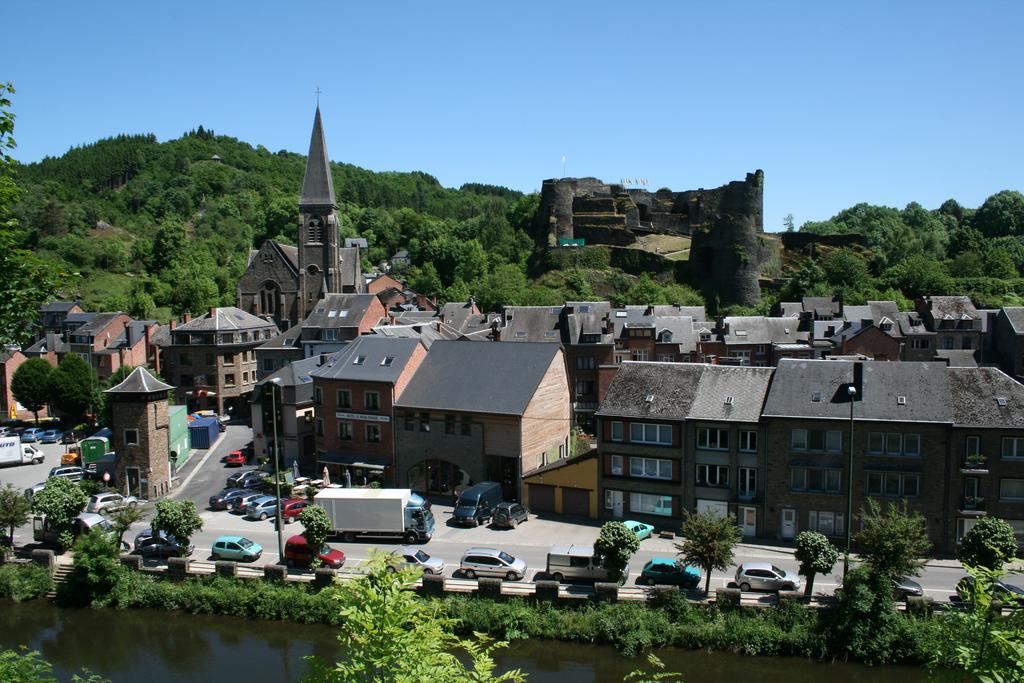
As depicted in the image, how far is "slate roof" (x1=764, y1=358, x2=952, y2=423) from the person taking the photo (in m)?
29.0

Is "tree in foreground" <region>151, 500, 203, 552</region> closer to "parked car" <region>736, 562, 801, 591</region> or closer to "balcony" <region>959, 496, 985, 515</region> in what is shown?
"parked car" <region>736, 562, 801, 591</region>

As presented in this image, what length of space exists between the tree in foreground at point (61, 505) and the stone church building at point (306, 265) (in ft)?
117

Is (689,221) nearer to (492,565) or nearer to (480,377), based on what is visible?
(480,377)

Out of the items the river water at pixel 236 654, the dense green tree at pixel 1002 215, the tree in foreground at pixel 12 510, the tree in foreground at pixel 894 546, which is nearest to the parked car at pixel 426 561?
the river water at pixel 236 654

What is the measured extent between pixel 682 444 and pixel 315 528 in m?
14.3

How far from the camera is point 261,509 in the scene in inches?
1348

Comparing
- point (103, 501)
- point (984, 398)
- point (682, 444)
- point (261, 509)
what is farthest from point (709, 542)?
point (103, 501)

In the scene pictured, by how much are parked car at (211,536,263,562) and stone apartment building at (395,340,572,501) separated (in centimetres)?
977

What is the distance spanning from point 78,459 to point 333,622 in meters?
27.0

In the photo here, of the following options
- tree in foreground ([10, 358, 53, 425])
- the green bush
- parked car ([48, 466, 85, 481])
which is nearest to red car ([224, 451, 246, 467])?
parked car ([48, 466, 85, 481])

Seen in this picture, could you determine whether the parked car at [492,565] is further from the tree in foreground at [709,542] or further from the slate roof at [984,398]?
the slate roof at [984,398]

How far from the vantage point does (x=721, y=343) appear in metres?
56.1

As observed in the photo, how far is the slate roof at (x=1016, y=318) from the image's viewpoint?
50.3 meters

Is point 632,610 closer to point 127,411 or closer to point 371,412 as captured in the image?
point 371,412
